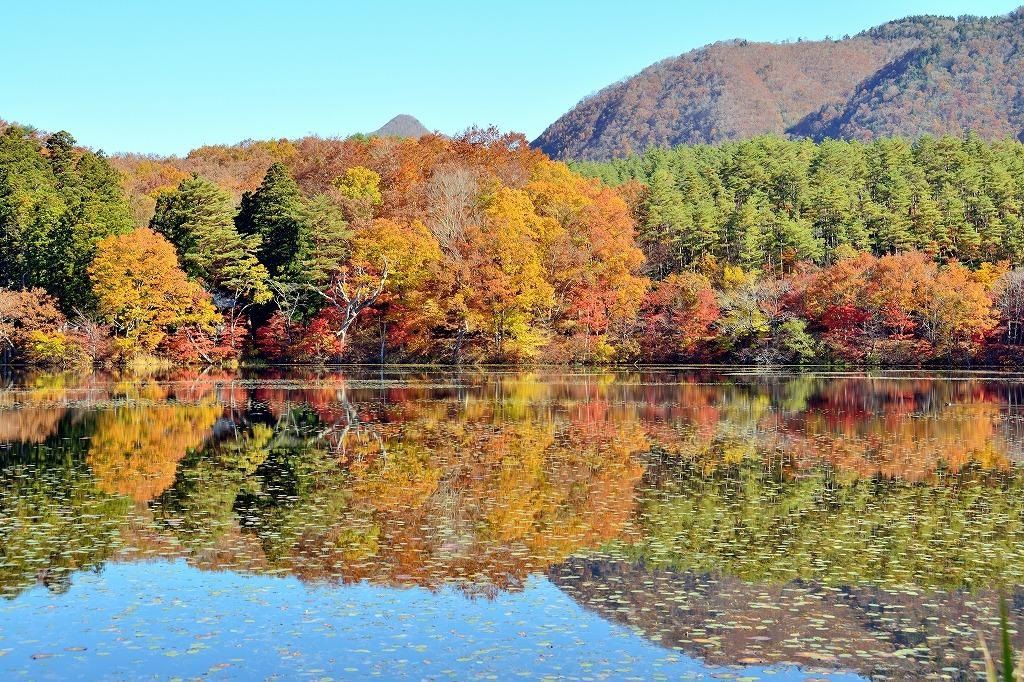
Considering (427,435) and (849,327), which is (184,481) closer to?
(427,435)

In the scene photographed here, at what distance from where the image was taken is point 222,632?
36.2 ft

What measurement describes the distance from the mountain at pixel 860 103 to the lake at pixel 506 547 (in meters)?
135

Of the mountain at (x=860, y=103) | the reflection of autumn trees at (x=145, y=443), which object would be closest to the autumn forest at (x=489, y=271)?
the reflection of autumn trees at (x=145, y=443)

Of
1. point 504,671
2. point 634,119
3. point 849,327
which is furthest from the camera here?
point 634,119

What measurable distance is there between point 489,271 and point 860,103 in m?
131

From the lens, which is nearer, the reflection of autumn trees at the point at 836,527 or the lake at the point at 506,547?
the lake at the point at 506,547

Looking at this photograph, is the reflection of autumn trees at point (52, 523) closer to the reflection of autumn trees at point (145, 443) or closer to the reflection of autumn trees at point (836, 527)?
the reflection of autumn trees at point (145, 443)

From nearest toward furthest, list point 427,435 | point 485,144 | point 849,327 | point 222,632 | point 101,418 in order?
point 222,632, point 427,435, point 101,418, point 849,327, point 485,144

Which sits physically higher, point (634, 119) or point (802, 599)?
point (634, 119)

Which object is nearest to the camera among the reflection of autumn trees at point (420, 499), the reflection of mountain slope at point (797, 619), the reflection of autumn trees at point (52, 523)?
the reflection of mountain slope at point (797, 619)

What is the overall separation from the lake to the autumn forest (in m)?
29.8

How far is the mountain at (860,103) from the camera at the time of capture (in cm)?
15912

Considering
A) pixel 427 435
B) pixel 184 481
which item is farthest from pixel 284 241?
pixel 184 481

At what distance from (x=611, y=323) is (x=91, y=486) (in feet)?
157
